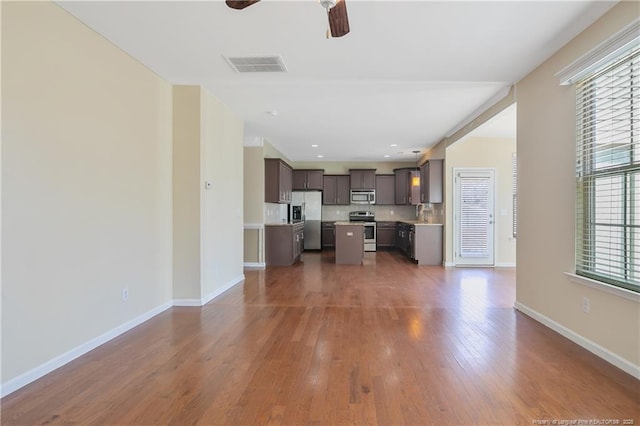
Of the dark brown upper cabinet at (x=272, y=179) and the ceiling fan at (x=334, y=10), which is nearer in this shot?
the ceiling fan at (x=334, y=10)

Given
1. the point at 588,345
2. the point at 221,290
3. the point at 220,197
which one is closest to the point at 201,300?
the point at 221,290

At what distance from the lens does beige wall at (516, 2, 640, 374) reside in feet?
7.97

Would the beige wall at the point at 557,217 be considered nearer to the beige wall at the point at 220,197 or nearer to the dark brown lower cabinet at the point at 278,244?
the beige wall at the point at 220,197

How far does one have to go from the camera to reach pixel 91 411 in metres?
1.89

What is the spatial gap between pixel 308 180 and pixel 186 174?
5.68 m

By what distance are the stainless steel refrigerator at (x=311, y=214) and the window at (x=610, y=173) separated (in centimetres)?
680

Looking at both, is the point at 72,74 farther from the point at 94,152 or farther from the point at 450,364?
the point at 450,364

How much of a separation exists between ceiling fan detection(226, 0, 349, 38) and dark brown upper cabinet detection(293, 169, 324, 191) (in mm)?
7316

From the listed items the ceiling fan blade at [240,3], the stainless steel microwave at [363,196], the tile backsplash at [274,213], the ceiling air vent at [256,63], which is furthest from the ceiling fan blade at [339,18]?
the stainless steel microwave at [363,196]

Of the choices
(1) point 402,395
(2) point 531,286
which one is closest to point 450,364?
(1) point 402,395

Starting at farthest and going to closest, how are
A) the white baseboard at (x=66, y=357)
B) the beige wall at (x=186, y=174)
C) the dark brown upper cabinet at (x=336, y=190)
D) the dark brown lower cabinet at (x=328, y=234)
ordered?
the dark brown lower cabinet at (x=328, y=234), the dark brown upper cabinet at (x=336, y=190), the beige wall at (x=186, y=174), the white baseboard at (x=66, y=357)

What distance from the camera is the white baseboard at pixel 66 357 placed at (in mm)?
2086

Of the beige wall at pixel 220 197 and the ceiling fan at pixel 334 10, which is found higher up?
the ceiling fan at pixel 334 10

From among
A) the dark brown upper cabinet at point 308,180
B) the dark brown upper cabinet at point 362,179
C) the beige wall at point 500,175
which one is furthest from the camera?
the dark brown upper cabinet at point 362,179
